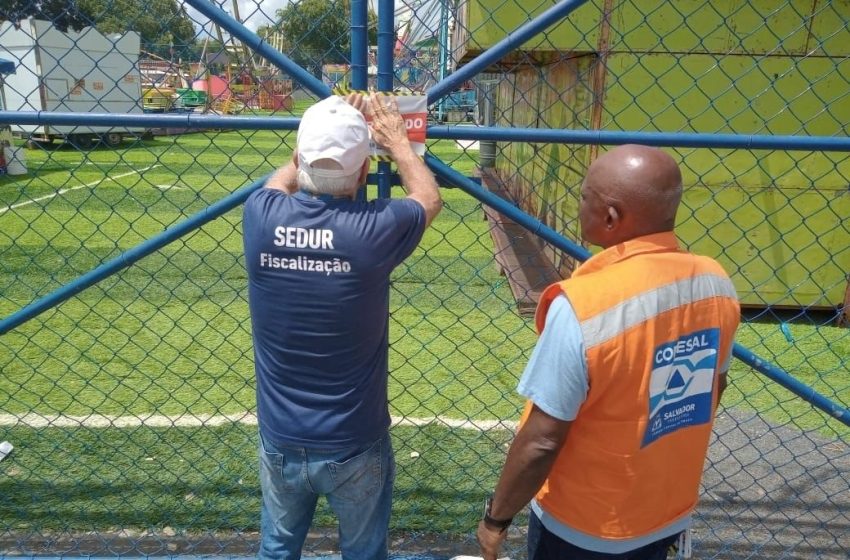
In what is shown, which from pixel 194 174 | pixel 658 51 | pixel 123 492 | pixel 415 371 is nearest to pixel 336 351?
pixel 123 492

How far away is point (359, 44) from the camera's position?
7.46ft

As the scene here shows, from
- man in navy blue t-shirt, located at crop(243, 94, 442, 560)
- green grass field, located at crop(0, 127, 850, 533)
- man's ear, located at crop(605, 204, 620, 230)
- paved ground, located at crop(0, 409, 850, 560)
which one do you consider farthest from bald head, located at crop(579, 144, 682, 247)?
paved ground, located at crop(0, 409, 850, 560)

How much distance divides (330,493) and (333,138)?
1117 mm

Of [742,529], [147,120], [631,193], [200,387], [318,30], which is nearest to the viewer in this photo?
[631,193]

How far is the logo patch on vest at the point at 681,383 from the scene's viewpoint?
69.0 inches

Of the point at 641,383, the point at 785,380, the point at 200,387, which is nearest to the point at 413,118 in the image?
the point at 641,383

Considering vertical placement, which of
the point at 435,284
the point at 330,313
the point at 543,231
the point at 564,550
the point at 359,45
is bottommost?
the point at 435,284

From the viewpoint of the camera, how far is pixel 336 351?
6.66 feet

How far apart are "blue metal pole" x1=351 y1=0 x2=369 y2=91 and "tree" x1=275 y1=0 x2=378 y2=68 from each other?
0.76ft

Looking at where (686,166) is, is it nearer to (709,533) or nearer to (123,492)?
(709,533)

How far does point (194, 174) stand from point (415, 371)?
12.0 m

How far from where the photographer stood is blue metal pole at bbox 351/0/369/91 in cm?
224

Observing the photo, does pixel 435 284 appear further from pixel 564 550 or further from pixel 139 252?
pixel 564 550

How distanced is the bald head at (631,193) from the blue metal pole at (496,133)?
26.3 inches
